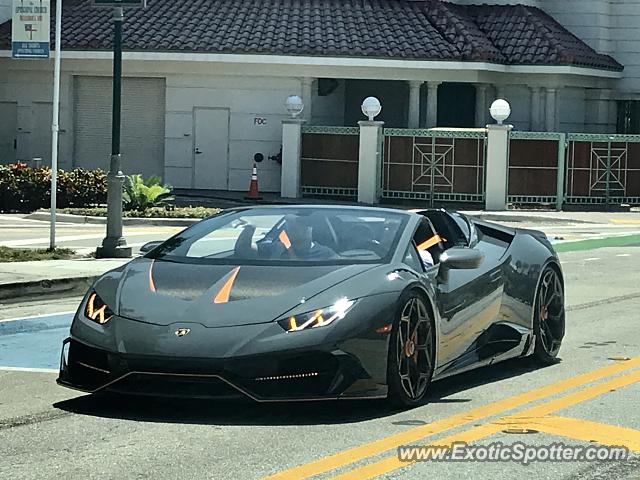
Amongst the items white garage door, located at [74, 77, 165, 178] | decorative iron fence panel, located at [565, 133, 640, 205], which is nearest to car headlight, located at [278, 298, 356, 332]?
decorative iron fence panel, located at [565, 133, 640, 205]

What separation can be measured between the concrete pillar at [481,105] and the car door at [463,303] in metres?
28.5

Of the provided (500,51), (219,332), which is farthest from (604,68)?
(219,332)

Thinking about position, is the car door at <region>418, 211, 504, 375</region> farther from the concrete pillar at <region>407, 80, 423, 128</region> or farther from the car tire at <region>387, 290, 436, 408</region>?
the concrete pillar at <region>407, 80, 423, 128</region>

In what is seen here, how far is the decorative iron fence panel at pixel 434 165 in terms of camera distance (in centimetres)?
3366

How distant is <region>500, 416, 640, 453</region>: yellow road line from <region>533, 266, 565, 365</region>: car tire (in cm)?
216

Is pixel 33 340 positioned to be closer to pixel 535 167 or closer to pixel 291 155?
pixel 535 167

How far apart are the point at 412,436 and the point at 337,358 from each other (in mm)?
624

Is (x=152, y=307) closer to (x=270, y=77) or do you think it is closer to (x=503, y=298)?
(x=503, y=298)

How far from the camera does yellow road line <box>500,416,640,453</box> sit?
24.1 ft

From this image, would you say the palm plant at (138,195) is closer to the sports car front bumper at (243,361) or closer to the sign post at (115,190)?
the sign post at (115,190)

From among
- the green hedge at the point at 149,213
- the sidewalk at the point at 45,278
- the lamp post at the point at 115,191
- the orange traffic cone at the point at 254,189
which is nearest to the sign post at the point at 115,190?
the lamp post at the point at 115,191

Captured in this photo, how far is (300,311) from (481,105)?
101 ft

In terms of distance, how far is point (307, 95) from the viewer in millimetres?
36688

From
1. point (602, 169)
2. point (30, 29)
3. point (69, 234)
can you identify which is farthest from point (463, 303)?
point (602, 169)
